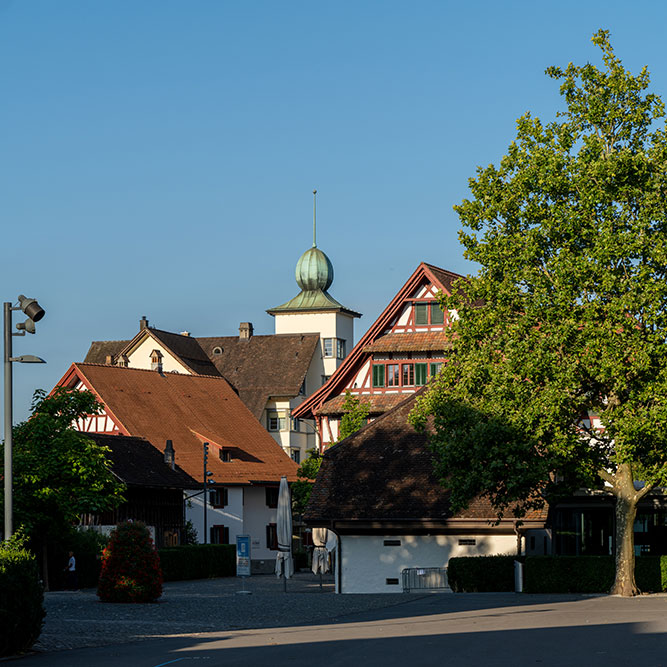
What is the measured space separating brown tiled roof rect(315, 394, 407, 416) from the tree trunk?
23.0 m

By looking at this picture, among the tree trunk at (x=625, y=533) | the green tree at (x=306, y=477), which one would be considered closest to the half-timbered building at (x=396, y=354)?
the green tree at (x=306, y=477)

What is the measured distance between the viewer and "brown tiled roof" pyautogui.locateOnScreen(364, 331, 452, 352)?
5716 cm

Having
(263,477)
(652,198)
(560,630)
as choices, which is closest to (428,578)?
(652,198)

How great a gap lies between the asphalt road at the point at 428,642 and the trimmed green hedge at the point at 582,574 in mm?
5561

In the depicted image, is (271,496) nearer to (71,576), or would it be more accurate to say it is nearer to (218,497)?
(218,497)

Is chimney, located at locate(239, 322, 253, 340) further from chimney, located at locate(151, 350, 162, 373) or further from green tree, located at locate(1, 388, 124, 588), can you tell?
green tree, located at locate(1, 388, 124, 588)

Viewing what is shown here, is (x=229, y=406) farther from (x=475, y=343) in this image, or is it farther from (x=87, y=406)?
(x=475, y=343)

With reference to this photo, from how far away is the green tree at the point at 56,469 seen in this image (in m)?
40.6

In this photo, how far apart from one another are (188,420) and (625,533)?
43.1 m

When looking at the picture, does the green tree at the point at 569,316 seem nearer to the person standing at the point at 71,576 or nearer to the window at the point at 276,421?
the person standing at the point at 71,576

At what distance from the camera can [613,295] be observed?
33344 millimetres

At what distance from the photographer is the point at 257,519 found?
71.0m

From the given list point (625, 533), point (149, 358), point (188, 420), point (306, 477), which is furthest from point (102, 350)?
point (625, 533)

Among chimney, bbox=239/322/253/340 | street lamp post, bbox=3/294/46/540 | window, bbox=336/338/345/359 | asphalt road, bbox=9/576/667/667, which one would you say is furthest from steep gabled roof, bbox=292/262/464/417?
window, bbox=336/338/345/359
